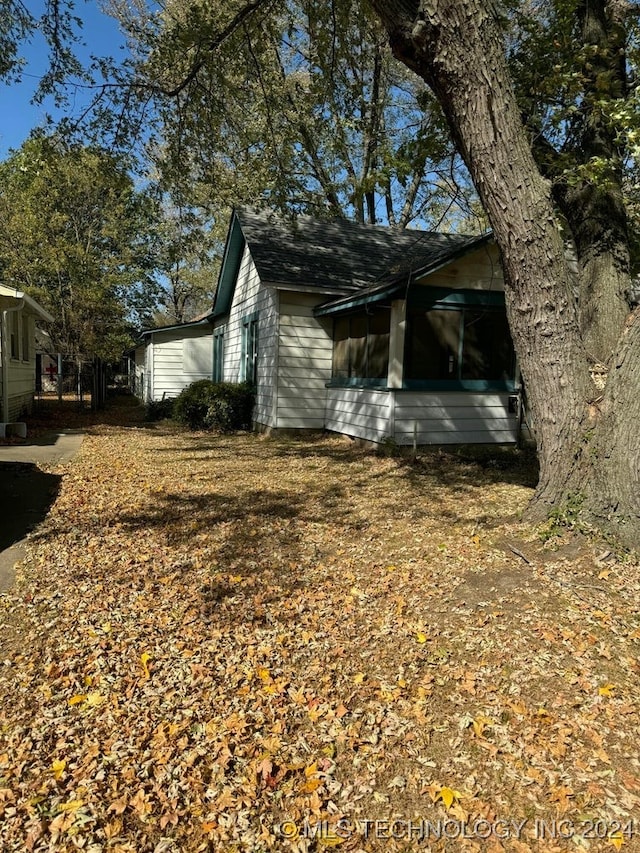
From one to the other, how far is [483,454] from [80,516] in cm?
660

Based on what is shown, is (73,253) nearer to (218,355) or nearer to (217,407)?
(218,355)

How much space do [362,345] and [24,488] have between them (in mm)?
6162

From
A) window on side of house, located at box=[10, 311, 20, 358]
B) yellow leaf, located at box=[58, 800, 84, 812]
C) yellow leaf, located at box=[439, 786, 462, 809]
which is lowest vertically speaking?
yellow leaf, located at box=[58, 800, 84, 812]

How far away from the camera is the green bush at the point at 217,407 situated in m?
12.6

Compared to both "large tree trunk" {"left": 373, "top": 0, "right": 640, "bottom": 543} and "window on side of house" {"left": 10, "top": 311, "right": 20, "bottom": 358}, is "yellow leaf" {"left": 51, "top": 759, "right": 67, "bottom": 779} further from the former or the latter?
"window on side of house" {"left": 10, "top": 311, "right": 20, "bottom": 358}

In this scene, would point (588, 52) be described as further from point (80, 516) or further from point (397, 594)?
point (80, 516)

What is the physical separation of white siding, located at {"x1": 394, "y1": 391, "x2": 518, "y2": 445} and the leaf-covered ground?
13.1 feet

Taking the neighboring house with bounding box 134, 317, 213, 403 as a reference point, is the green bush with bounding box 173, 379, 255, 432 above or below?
below

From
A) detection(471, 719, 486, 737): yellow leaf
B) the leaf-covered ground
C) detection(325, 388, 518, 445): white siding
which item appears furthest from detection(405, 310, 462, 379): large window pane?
detection(471, 719, 486, 737): yellow leaf

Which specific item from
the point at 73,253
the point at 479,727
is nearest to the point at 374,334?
the point at 479,727

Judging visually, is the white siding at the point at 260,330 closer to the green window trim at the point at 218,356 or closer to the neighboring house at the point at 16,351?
the green window trim at the point at 218,356

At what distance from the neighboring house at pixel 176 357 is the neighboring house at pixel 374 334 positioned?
4158mm

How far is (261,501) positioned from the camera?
623 cm

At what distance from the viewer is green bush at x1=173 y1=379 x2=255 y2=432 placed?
12.6 m
